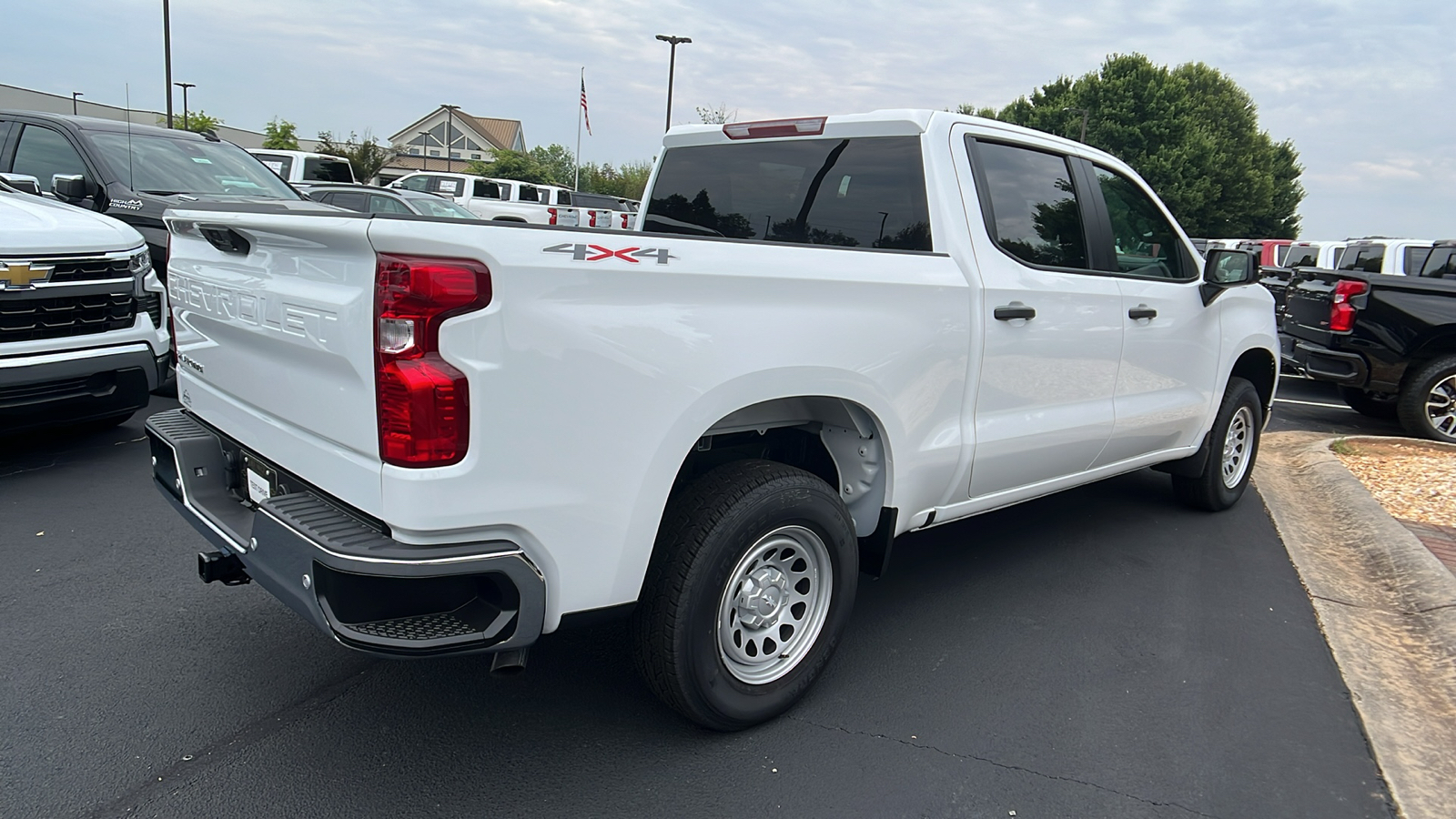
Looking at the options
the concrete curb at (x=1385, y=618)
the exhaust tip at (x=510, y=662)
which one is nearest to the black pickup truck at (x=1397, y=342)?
the concrete curb at (x=1385, y=618)

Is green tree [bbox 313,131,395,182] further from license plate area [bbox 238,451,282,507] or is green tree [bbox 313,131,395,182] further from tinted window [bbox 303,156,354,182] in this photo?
license plate area [bbox 238,451,282,507]

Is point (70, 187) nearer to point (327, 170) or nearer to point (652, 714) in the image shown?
point (652, 714)

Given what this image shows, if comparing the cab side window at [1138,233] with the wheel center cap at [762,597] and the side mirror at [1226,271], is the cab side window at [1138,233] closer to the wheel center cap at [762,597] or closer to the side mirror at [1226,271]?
the side mirror at [1226,271]

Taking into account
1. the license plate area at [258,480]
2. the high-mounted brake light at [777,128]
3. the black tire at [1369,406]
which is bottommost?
the black tire at [1369,406]

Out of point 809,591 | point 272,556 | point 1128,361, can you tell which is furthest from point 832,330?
point 1128,361

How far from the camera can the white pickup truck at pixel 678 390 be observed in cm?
220

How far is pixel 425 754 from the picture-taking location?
9.18ft

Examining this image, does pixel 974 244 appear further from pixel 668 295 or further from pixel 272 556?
pixel 272 556

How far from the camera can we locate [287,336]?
251 cm

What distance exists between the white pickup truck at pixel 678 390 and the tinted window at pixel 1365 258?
9207mm

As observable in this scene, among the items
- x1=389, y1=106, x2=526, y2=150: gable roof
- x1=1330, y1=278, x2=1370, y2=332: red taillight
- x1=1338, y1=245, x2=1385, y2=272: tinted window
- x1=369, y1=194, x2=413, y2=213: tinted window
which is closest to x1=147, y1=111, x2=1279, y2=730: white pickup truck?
x1=1330, y1=278, x2=1370, y2=332: red taillight

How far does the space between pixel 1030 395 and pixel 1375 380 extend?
639 cm

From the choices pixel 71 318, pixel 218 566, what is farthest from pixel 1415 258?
pixel 71 318

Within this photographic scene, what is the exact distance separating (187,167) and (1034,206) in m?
6.91
